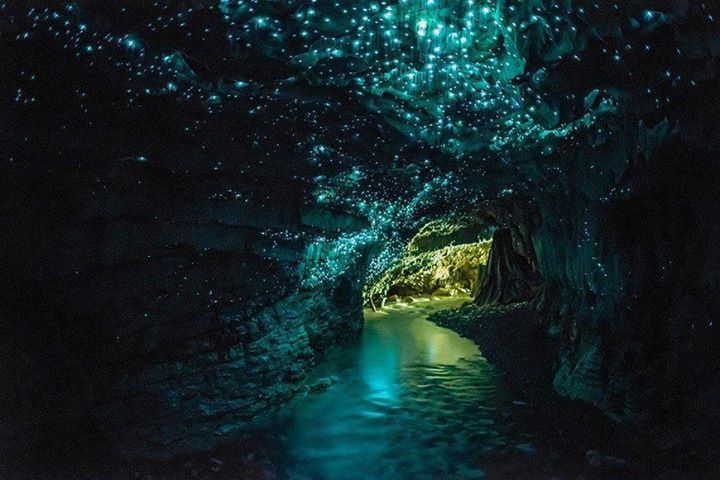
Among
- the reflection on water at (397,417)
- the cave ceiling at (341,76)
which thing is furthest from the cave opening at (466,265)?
the cave ceiling at (341,76)

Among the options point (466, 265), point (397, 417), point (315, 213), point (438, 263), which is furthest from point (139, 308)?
point (466, 265)

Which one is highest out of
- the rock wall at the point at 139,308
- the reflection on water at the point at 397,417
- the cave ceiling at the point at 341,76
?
the cave ceiling at the point at 341,76

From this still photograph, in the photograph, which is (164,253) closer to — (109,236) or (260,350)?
(109,236)

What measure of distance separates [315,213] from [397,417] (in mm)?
3775

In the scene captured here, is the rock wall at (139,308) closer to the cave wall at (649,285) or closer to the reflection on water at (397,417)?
the reflection on water at (397,417)

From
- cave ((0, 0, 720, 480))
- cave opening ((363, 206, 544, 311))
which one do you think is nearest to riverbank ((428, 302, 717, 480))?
cave ((0, 0, 720, 480))

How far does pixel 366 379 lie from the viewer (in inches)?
397

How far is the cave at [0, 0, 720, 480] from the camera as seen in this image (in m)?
3.98

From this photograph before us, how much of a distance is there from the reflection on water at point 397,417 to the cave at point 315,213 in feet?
0.20

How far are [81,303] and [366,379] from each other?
5996 mm

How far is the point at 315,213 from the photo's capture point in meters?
8.56

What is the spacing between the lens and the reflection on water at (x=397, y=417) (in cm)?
621

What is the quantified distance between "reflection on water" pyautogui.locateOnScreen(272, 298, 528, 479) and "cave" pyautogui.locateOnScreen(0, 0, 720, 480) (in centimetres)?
6

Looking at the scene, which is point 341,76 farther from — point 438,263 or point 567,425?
point 438,263
